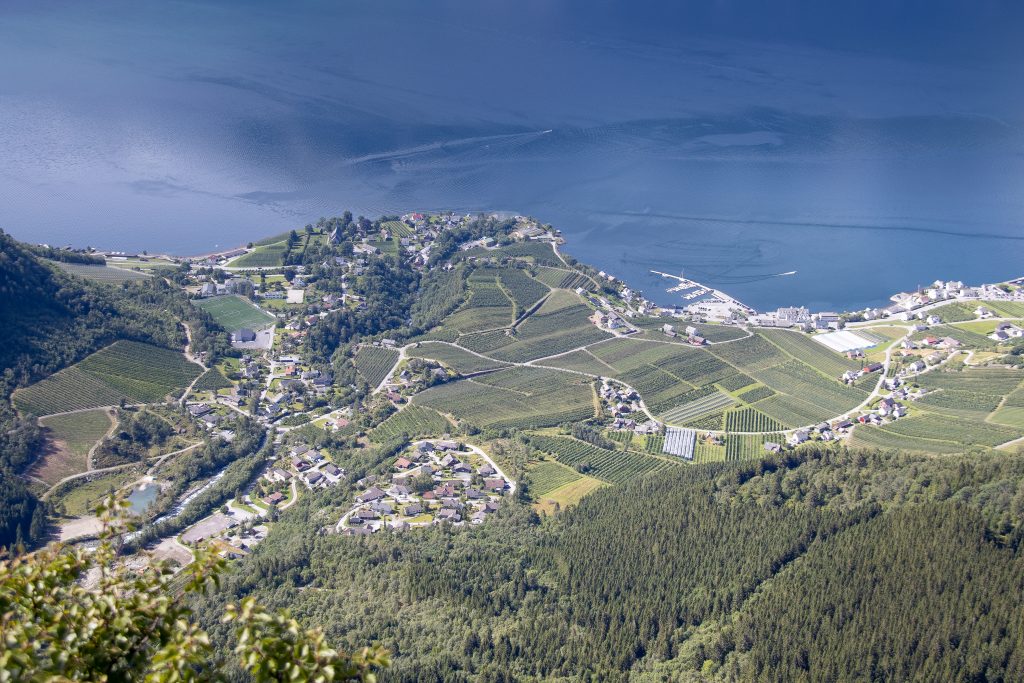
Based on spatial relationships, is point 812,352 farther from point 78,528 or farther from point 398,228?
point 78,528

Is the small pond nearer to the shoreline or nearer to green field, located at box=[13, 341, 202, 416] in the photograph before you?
green field, located at box=[13, 341, 202, 416]

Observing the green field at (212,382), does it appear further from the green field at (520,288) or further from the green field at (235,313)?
the green field at (520,288)

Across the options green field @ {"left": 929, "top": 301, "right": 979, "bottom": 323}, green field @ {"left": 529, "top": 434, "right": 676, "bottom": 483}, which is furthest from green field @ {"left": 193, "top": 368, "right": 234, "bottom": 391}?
green field @ {"left": 929, "top": 301, "right": 979, "bottom": 323}

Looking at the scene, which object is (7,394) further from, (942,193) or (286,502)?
(942,193)

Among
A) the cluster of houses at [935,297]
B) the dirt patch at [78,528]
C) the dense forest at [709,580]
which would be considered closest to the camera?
the dense forest at [709,580]

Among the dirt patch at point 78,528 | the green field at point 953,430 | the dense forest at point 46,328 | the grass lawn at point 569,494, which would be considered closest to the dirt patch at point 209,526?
the dirt patch at point 78,528

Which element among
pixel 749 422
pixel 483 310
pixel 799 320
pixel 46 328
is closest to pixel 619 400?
pixel 749 422
